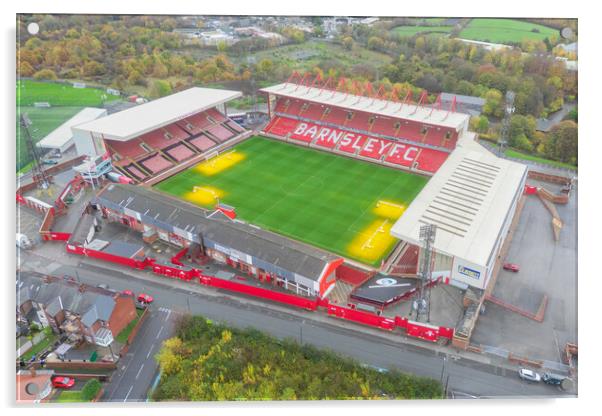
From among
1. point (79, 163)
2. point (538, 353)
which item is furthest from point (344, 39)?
point (538, 353)

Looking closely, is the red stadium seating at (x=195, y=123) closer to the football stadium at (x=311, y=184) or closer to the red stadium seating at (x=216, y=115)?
A: the football stadium at (x=311, y=184)

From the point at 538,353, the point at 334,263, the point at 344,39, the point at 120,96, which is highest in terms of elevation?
the point at 344,39

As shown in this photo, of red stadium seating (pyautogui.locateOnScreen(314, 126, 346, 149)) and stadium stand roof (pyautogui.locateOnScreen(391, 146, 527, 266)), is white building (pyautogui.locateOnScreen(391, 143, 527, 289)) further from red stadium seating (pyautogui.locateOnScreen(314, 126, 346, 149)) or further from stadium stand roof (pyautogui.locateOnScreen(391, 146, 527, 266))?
red stadium seating (pyautogui.locateOnScreen(314, 126, 346, 149))

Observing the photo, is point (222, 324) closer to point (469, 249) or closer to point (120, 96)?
point (469, 249)

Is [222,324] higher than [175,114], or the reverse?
[175,114]

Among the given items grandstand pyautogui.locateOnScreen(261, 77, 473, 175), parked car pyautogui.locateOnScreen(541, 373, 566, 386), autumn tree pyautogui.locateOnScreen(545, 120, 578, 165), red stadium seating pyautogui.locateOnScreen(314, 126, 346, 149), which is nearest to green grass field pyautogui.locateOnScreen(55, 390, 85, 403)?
parked car pyautogui.locateOnScreen(541, 373, 566, 386)

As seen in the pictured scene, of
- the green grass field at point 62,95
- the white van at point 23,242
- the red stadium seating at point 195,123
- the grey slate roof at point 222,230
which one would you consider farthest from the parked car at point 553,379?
the green grass field at point 62,95
